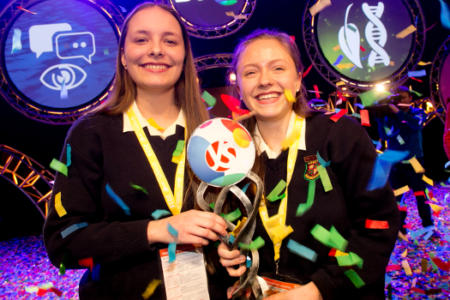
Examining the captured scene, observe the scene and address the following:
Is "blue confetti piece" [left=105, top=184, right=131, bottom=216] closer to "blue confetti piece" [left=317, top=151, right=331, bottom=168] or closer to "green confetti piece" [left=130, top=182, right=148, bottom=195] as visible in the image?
"green confetti piece" [left=130, top=182, right=148, bottom=195]

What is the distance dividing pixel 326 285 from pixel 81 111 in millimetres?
3174

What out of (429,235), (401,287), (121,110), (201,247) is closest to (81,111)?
(121,110)

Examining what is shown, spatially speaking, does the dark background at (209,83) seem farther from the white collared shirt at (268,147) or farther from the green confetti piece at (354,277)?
the green confetti piece at (354,277)

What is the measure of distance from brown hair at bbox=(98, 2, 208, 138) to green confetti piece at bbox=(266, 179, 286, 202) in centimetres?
41

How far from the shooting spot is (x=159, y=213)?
1190mm

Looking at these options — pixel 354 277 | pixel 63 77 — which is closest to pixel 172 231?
pixel 354 277

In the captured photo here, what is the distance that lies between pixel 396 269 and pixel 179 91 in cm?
265

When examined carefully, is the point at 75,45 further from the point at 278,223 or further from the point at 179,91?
the point at 278,223

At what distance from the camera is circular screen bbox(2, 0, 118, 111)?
330 cm

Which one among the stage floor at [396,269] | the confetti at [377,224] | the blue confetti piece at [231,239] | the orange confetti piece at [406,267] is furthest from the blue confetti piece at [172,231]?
the orange confetti piece at [406,267]

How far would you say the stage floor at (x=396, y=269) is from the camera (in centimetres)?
263

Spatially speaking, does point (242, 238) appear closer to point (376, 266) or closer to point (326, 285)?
point (326, 285)

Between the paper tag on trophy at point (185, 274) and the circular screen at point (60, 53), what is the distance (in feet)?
9.05

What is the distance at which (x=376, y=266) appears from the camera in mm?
1149
